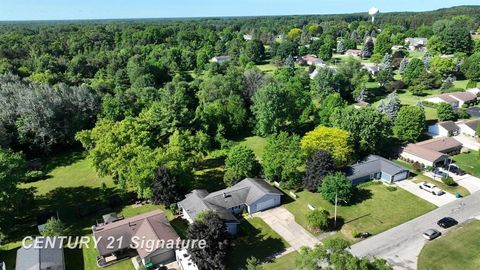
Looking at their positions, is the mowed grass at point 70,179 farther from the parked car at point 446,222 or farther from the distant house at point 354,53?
the distant house at point 354,53

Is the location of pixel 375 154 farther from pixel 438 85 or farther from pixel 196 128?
pixel 438 85

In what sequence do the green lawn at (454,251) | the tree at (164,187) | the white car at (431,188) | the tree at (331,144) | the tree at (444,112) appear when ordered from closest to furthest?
the green lawn at (454,251) → the tree at (164,187) → the white car at (431,188) → the tree at (331,144) → the tree at (444,112)

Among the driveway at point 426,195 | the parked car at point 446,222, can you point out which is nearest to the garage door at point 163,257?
the parked car at point 446,222

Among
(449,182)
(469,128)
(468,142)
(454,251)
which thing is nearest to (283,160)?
(454,251)

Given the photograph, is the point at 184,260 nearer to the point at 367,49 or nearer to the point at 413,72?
the point at 413,72

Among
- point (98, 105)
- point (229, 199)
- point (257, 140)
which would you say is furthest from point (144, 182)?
point (98, 105)

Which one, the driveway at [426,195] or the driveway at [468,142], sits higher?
the driveway at [468,142]
